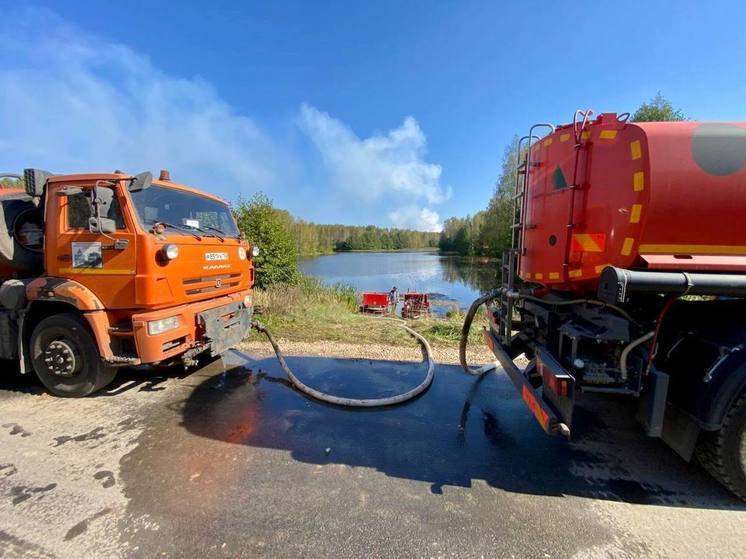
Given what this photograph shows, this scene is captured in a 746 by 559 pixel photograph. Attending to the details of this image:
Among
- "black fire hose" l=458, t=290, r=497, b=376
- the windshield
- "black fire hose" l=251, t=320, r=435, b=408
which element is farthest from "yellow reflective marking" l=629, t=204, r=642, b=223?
the windshield

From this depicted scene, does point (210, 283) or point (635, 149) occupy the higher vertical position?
point (635, 149)

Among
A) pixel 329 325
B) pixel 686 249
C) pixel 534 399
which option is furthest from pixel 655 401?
pixel 329 325

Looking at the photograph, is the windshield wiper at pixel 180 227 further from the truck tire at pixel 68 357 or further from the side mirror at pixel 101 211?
the truck tire at pixel 68 357

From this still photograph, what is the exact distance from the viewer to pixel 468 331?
4.91 m

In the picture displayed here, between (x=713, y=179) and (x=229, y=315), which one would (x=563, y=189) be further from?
(x=229, y=315)

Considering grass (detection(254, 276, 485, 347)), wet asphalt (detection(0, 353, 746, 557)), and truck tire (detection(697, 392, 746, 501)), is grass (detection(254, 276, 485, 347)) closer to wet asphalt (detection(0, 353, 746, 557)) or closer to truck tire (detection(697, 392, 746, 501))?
wet asphalt (detection(0, 353, 746, 557))

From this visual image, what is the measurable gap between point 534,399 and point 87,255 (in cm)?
492

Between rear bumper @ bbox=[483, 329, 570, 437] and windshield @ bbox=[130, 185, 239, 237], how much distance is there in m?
4.12

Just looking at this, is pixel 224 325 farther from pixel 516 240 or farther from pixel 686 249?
pixel 686 249

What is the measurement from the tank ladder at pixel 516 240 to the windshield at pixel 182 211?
4.00 meters

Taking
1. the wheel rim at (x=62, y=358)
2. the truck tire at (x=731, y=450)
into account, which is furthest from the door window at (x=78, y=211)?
the truck tire at (x=731, y=450)

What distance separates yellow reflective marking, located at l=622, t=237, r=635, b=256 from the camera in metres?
2.46

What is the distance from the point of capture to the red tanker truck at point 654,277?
240cm

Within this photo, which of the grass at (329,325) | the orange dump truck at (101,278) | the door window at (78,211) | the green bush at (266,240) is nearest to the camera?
the orange dump truck at (101,278)
